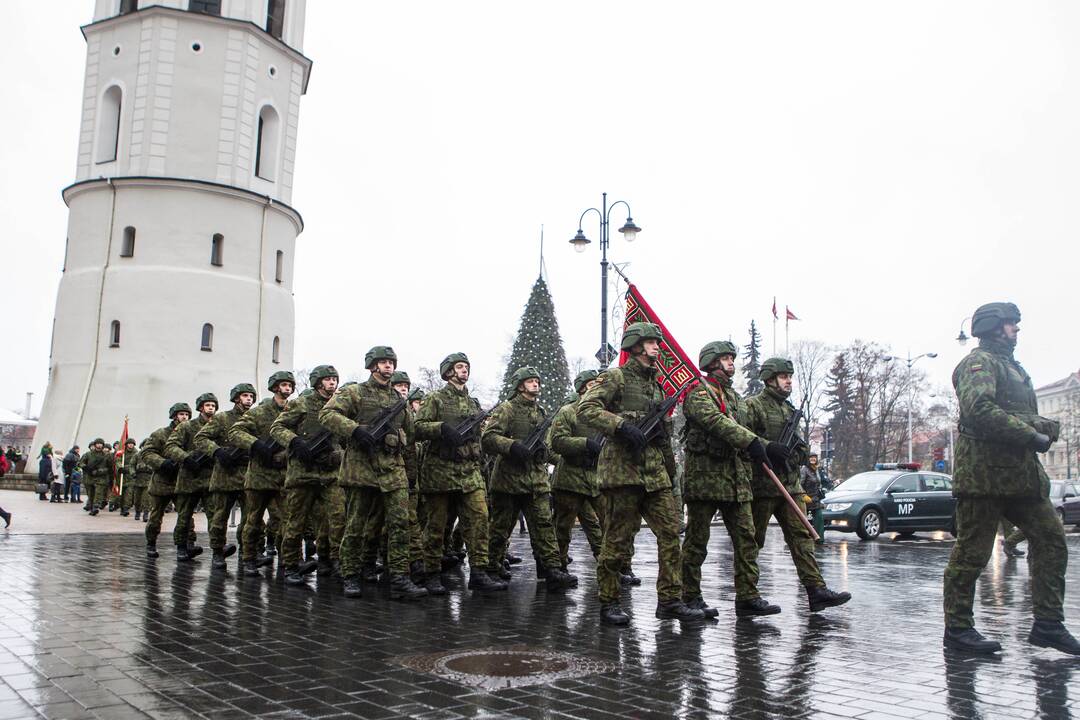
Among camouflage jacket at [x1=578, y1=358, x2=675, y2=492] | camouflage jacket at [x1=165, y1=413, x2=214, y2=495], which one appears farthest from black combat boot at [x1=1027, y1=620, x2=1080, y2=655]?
camouflage jacket at [x1=165, y1=413, x2=214, y2=495]

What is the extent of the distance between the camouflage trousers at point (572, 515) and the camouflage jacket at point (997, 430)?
4509 mm

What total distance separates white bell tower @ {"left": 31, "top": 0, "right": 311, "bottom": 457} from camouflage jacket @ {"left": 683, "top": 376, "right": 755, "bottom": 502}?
3313cm

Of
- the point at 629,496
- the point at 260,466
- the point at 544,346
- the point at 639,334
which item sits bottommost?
the point at 629,496

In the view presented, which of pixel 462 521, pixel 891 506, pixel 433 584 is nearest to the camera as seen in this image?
pixel 433 584

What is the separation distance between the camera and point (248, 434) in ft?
37.4

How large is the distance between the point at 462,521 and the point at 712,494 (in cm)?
297

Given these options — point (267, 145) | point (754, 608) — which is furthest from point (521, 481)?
point (267, 145)

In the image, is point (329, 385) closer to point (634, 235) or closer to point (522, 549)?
point (522, 549)

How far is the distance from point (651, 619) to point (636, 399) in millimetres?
1860

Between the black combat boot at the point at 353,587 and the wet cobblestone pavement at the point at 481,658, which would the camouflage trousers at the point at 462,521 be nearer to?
the wet cobblestone pavement at the point at 481,658

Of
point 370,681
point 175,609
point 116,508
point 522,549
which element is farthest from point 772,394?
point 116,508

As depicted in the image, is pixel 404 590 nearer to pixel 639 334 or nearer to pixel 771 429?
pixel 639 334

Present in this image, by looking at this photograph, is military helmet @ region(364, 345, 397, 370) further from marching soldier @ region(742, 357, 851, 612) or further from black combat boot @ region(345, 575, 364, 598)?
marching soldier @ region(742, 357, 851, 612)

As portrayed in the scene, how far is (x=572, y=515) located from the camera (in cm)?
1092
